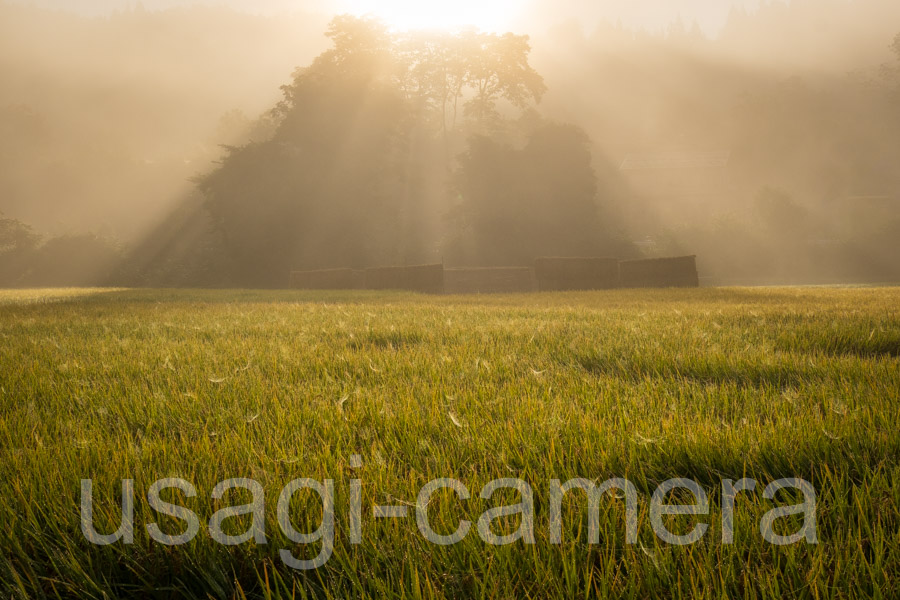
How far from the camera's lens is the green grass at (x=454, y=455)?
989 millimetres

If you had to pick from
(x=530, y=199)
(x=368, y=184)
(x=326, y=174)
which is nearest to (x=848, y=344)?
(x=530, y=199)

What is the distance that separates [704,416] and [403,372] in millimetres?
1563

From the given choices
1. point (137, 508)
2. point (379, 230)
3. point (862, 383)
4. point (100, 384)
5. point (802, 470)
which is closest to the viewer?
point (137, 508)

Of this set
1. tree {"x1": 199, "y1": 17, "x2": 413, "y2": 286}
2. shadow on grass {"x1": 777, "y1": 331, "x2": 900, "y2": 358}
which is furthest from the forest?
shadow on grass {"x1": 777, "y1": 331, "x2": 900, "y2": 358}

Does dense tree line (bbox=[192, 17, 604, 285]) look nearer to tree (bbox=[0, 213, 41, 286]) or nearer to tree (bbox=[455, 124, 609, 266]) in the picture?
tree (bbox=[455, 124, 609, 266])

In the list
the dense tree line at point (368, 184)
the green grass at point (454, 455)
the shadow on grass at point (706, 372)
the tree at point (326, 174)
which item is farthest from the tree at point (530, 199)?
the green grass at point (454, 455)

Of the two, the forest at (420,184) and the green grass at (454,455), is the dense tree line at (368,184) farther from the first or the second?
the green grass at (454,455)

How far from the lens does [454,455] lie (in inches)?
62.0

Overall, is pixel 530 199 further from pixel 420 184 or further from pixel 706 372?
pixel 706 372

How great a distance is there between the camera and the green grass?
0.99 m

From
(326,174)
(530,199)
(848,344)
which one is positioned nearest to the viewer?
(848,344)

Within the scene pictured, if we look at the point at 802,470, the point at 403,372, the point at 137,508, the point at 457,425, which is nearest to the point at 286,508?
the point at 137,508

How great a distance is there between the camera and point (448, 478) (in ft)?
4.48

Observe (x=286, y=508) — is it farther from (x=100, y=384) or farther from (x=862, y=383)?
(x=862, y=383)
